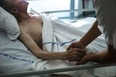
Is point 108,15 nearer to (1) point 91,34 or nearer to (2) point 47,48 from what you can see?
(1) point 91,34

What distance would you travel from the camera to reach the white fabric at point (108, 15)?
2.86 feet

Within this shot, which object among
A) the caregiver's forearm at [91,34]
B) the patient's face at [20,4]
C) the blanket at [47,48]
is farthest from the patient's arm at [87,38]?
the patient's face at [20,4]

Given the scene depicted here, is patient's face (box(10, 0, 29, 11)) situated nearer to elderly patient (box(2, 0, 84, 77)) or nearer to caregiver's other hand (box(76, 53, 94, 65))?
elderly patient (box(2, 0, 84, 77))

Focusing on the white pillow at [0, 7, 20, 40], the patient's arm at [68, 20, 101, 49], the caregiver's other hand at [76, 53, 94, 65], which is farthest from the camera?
the white pillow at [0, 7, 20, 40]

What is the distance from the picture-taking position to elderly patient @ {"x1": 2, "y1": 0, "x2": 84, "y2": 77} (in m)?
1.60

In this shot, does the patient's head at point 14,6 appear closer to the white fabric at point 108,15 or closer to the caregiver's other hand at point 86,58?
the caregiver's other hand at point 86,58

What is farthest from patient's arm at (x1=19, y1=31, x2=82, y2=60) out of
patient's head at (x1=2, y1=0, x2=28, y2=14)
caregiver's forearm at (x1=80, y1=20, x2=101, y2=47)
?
patient's head at (x1=2, y1=0, x2=28, y2=14)

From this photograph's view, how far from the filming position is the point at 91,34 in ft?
5.17

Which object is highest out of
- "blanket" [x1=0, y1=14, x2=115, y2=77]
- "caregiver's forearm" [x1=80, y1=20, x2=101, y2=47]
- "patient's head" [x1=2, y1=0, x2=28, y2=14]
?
"patient's head" [x1=2, y1=0, x2=28, y2=14]

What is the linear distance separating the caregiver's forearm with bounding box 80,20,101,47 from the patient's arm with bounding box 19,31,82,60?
0.39ft

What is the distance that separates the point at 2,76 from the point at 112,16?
0.65m

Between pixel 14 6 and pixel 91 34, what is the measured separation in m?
0.74

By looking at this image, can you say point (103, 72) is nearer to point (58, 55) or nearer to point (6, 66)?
point (58, 55)

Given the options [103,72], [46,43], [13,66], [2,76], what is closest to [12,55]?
[13,66]
